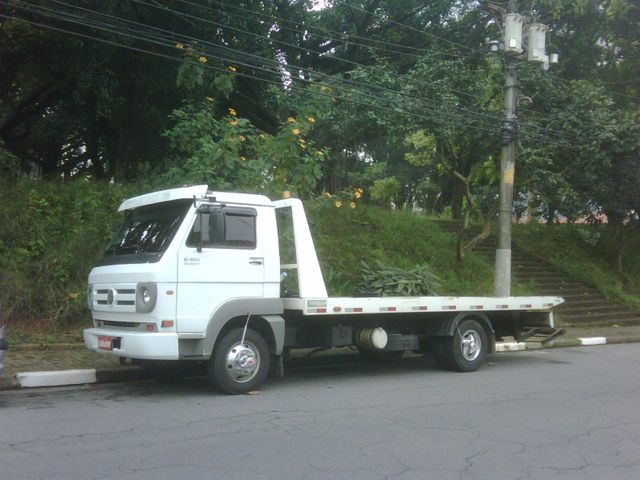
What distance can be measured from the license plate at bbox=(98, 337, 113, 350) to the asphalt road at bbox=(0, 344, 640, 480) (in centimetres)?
66

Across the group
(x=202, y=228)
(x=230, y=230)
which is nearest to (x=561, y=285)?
(x=230, y=230)

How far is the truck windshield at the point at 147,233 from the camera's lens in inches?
314

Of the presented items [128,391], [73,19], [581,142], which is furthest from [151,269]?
[581,142]

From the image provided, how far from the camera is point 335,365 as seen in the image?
37.7 feet

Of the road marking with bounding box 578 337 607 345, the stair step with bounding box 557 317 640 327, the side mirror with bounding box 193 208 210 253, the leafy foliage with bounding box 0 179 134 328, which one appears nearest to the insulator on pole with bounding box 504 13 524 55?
the road marking with bounding box 578 337 607 345

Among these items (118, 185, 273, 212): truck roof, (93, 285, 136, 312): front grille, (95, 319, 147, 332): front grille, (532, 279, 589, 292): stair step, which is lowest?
(532, 279, 589, 292): stair step

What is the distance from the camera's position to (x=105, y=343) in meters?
8.05

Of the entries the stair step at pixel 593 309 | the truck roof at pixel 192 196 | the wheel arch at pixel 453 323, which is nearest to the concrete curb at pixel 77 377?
the truck roof at pixel 192 196

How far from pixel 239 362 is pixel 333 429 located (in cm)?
197

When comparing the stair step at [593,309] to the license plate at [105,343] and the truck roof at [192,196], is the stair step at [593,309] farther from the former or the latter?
the license plate at [105,343]

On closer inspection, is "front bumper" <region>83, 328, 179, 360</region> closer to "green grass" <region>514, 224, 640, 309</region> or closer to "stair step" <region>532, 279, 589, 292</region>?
"stair step" <region>532, 279, 589, 292</region>

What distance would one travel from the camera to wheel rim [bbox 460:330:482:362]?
10.6 meters

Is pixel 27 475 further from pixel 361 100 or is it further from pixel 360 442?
pixel 361 100

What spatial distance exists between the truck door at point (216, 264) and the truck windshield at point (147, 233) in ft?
0.94
